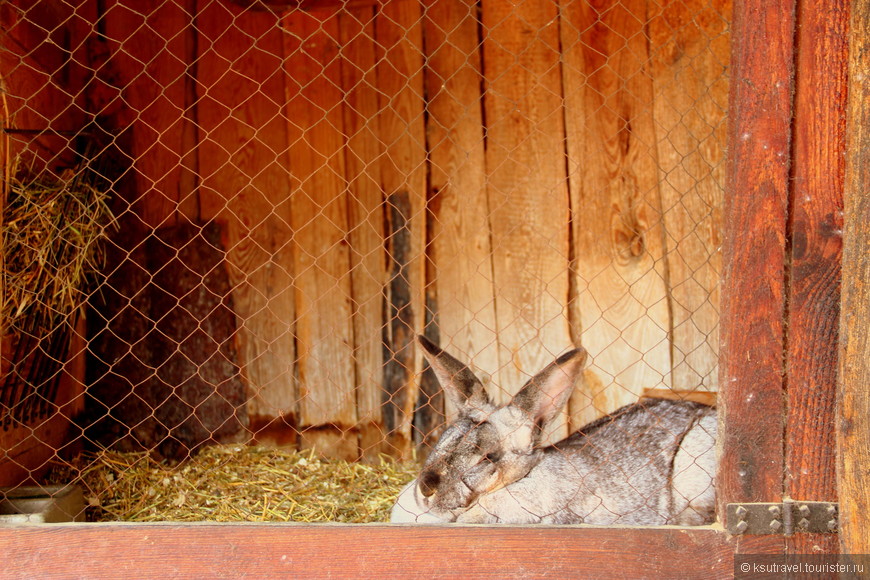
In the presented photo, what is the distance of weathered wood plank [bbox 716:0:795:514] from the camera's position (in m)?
2.41

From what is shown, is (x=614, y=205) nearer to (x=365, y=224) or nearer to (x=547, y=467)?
(x=365, y=224)

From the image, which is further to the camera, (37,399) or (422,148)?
(422,148)

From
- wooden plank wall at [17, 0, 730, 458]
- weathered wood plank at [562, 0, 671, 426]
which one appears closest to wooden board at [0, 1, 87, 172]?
wooden plank wall at [17, 0, 730, 458]

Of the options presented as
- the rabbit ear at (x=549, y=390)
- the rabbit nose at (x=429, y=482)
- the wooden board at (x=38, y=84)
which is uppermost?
the wooden board at (x=38, y=84)

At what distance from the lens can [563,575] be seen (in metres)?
2.49

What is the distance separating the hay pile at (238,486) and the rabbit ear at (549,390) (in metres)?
0.98

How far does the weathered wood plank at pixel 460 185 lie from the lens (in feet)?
14.4

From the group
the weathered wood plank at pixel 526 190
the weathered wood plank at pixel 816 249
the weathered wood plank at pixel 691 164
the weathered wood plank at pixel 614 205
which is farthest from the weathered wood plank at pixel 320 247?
the weathered wood plank at pixel 816 249

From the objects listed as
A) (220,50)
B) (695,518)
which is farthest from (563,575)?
(220,50)

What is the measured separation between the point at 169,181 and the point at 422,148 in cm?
141

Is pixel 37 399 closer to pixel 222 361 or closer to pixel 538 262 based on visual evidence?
pixel 222 361

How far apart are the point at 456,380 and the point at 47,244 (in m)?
1.82

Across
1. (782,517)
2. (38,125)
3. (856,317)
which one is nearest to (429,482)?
(782,517)

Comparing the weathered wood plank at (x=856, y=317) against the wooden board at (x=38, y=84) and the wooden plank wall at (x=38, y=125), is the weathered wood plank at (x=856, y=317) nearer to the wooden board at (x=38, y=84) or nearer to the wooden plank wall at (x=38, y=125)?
the wooden plank wall at (x=38, y=125)
